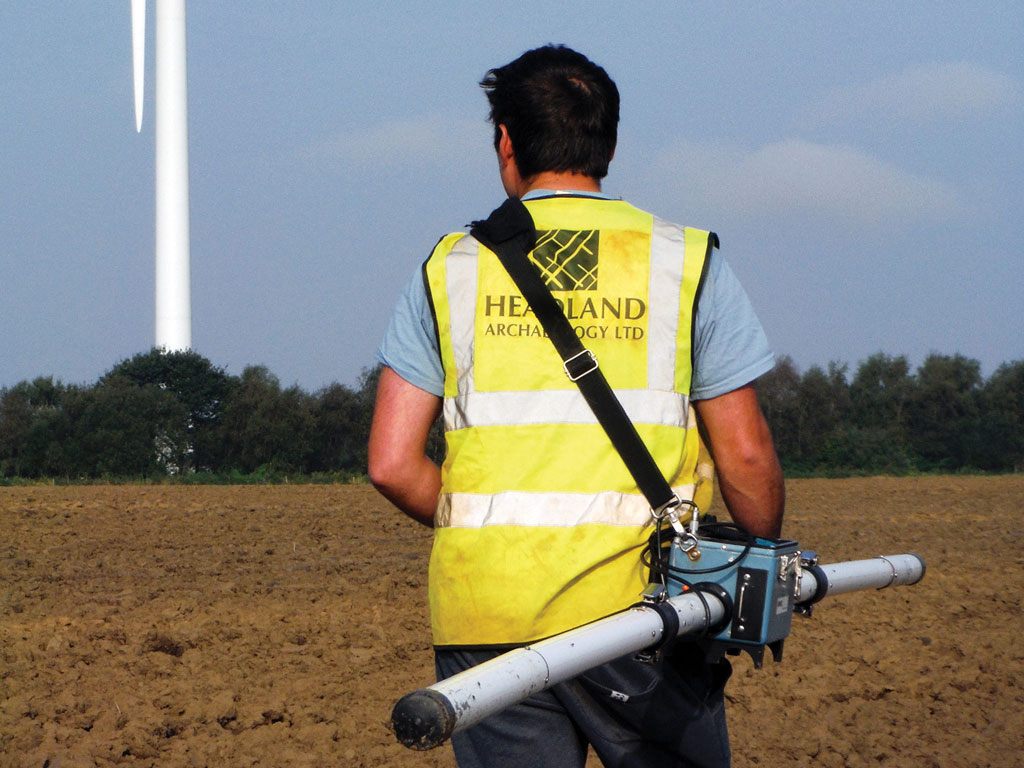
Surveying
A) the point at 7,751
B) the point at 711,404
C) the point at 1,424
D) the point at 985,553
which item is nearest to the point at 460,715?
the point at 711,404

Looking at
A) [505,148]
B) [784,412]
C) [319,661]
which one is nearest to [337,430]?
[784,412]

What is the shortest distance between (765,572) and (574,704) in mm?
430

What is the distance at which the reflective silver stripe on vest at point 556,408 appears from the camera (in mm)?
2141

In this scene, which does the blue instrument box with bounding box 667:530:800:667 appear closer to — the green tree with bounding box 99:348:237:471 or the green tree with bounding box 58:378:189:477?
the green tree with bounding box 58:378:189:477

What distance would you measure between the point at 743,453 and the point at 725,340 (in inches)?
8.4

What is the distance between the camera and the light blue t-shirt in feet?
7.29

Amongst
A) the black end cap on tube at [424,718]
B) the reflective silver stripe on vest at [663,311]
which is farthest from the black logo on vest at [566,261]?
the black end cap on tube at [424,718]

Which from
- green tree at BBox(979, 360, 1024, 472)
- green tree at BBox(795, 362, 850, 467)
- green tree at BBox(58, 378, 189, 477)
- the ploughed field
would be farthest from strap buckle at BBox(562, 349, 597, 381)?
green tree at BBox(979, 360, 1024, 472)

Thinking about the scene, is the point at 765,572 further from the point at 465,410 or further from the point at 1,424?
the point at 1,424

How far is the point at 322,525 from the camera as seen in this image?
17.2m

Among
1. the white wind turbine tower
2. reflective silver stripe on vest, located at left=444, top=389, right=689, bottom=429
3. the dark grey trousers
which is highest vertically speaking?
the white wind turbine tower

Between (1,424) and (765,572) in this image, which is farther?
(1,424)

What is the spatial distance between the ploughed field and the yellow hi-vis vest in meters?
4.26

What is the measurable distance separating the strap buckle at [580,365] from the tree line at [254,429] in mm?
30020
